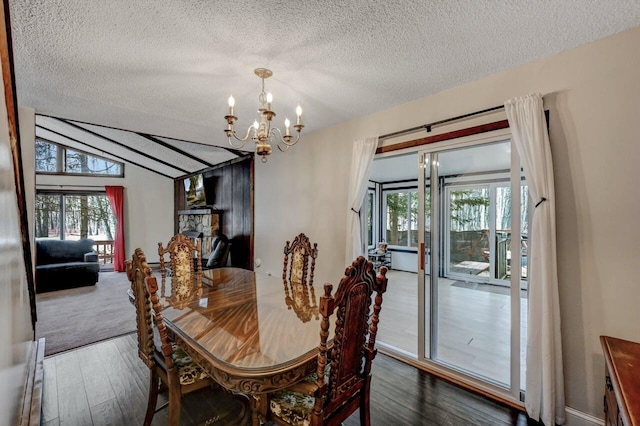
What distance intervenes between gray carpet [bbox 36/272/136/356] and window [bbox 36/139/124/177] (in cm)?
319

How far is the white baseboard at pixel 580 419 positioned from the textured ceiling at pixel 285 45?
2403 mm

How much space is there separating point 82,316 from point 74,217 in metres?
4.38

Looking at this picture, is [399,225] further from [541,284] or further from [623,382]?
[623,382]

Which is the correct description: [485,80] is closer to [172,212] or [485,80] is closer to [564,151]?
[564,151]

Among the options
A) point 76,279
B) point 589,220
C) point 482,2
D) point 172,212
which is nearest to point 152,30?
point 482,2

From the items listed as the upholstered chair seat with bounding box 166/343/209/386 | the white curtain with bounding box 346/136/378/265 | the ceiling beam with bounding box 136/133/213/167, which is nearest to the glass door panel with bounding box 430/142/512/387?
the white curtain with bounding box 346/136/378/265

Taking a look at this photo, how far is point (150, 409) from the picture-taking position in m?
1.73

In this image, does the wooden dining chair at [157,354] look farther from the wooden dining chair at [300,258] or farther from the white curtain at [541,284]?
the white curtain at [541,284]

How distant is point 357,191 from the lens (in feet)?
10.1

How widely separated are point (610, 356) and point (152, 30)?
3024 millimetres

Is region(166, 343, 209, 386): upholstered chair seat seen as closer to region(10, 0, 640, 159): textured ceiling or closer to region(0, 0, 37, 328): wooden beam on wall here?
region(0, 0, 37, 328): wooden beam on wall

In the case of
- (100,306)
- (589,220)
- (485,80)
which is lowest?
(100,306)

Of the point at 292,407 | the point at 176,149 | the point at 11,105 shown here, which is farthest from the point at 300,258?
the point at 176,149

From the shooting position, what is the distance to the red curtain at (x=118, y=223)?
279 inches
